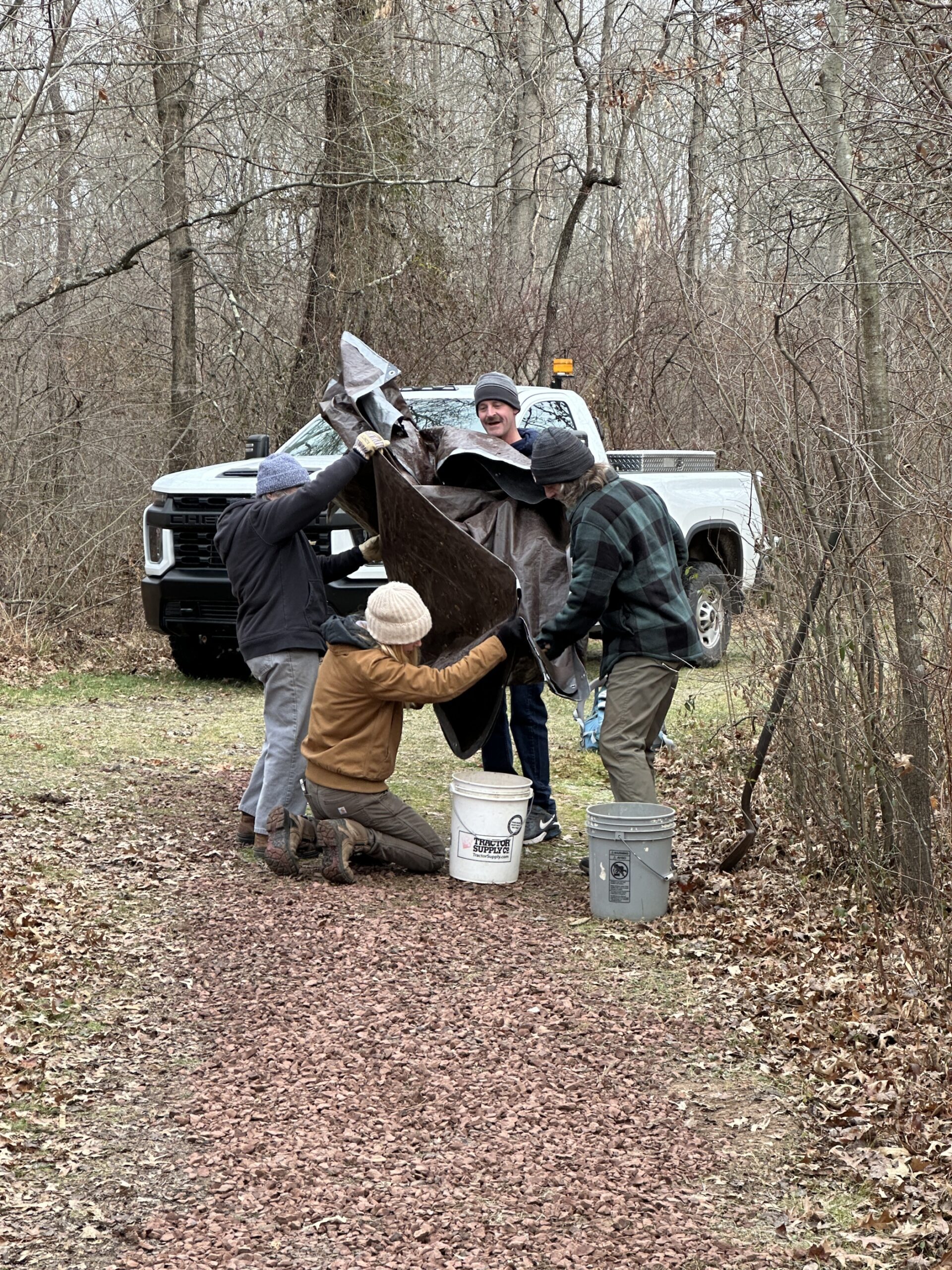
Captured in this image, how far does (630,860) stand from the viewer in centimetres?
613

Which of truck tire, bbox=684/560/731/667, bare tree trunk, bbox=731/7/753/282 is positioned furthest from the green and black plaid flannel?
truck tire, bbox=684/560/731/667

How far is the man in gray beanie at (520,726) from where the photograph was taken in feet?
23.5

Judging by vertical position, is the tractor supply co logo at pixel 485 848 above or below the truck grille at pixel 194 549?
below

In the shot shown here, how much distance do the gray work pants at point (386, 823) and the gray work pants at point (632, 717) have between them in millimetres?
912

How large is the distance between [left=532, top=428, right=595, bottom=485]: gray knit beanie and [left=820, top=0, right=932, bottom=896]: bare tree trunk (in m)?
1.25

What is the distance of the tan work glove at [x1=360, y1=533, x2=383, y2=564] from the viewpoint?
7.19 meters

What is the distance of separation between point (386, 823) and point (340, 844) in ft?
0.89

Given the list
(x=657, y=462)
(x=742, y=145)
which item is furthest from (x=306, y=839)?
(x=657, y=462)

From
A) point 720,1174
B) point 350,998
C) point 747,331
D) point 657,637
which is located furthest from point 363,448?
point 720,1174

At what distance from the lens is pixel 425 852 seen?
674 centimetres

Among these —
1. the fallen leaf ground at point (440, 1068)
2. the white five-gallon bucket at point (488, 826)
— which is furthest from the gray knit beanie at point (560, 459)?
the fallen leaf ground at point (440, 1068)

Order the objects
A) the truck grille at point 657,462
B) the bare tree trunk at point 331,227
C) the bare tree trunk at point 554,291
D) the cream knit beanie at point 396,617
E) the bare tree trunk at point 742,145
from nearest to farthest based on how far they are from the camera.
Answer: the cream knit beanie at point 396,617 → the bare tree trunk at point 742,145 → the truck grille at point 657,462 → the bare tree trunk at point 331,227 → the bare tree trunk at point 554,291

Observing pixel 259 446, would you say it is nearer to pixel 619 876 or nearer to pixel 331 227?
pixel 619 876

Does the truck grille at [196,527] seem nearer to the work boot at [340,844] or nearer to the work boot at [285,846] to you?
the work boot at [285,846]
